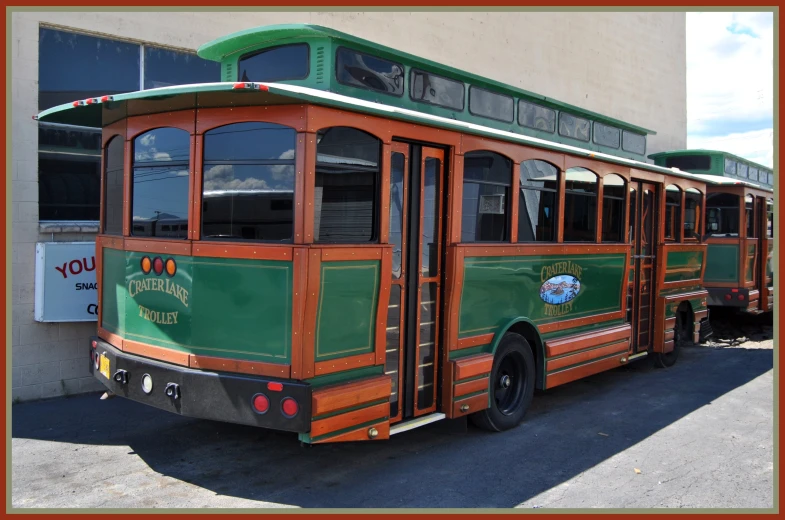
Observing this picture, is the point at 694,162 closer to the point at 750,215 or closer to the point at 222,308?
the point at 750,215

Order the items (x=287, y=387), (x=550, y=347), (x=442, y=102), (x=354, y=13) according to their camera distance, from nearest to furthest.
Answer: (x=287, y=387) → (x=442, y=102) → (x=550, y=347) → (x=354, y=13)

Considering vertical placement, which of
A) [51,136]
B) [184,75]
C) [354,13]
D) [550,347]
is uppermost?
[354,13]

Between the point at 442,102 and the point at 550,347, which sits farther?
the point at 550,347

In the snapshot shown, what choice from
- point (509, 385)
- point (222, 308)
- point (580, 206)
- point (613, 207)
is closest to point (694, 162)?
point (613, 207)

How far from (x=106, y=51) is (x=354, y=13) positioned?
378cm

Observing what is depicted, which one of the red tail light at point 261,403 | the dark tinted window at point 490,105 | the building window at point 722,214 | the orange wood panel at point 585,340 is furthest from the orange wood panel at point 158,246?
Result: the building window at point 722,214

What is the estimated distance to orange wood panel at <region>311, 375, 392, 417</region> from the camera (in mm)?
4508

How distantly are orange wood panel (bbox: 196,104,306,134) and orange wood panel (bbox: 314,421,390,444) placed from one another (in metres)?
2.07

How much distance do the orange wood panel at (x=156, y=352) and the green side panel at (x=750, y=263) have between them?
10668 mm

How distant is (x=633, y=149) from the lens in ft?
30.4

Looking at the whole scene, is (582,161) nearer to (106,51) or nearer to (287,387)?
(287,387)

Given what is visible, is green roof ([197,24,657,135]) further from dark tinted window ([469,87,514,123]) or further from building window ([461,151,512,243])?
building window ([461,151,512,243])

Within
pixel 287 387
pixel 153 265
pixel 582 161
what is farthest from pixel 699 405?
pixel 153 265

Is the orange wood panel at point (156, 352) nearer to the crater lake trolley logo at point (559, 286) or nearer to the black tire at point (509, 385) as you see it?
the black tire at point (509, 385)
